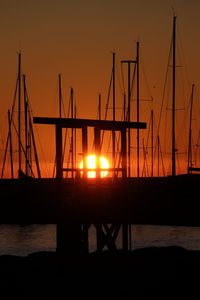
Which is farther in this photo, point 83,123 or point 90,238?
point 90,238

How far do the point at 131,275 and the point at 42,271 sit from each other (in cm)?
323

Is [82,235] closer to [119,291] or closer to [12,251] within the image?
[119,291]

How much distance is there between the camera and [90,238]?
187ft

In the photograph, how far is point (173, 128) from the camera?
59281 millimetres

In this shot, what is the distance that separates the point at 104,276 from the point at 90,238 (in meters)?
28.7

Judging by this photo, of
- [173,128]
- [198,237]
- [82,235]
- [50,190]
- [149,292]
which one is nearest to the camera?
[149,292]

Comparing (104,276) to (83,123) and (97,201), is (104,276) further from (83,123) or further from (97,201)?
(83,123)

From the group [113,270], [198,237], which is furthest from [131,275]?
[198,237]

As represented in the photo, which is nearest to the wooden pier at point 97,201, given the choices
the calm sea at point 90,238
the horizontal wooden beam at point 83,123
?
the horizontal wooden beam at point 83,123

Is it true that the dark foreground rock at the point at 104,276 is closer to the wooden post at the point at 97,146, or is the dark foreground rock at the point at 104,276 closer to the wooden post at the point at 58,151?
the wooden post at the point at 58,151

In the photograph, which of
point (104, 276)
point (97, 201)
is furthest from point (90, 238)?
point (104, 276)

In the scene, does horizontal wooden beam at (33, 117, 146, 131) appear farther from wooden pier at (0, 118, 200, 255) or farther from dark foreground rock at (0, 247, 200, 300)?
dark foreground rock at (0, 247, 200, 300)

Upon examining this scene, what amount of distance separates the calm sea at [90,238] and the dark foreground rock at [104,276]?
1856 cm

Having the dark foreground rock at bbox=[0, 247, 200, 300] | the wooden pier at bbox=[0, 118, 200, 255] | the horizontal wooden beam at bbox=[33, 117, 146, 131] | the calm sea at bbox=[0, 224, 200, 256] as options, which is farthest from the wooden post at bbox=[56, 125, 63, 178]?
the calm sea at bbox=[0, 224, 200, 256]
